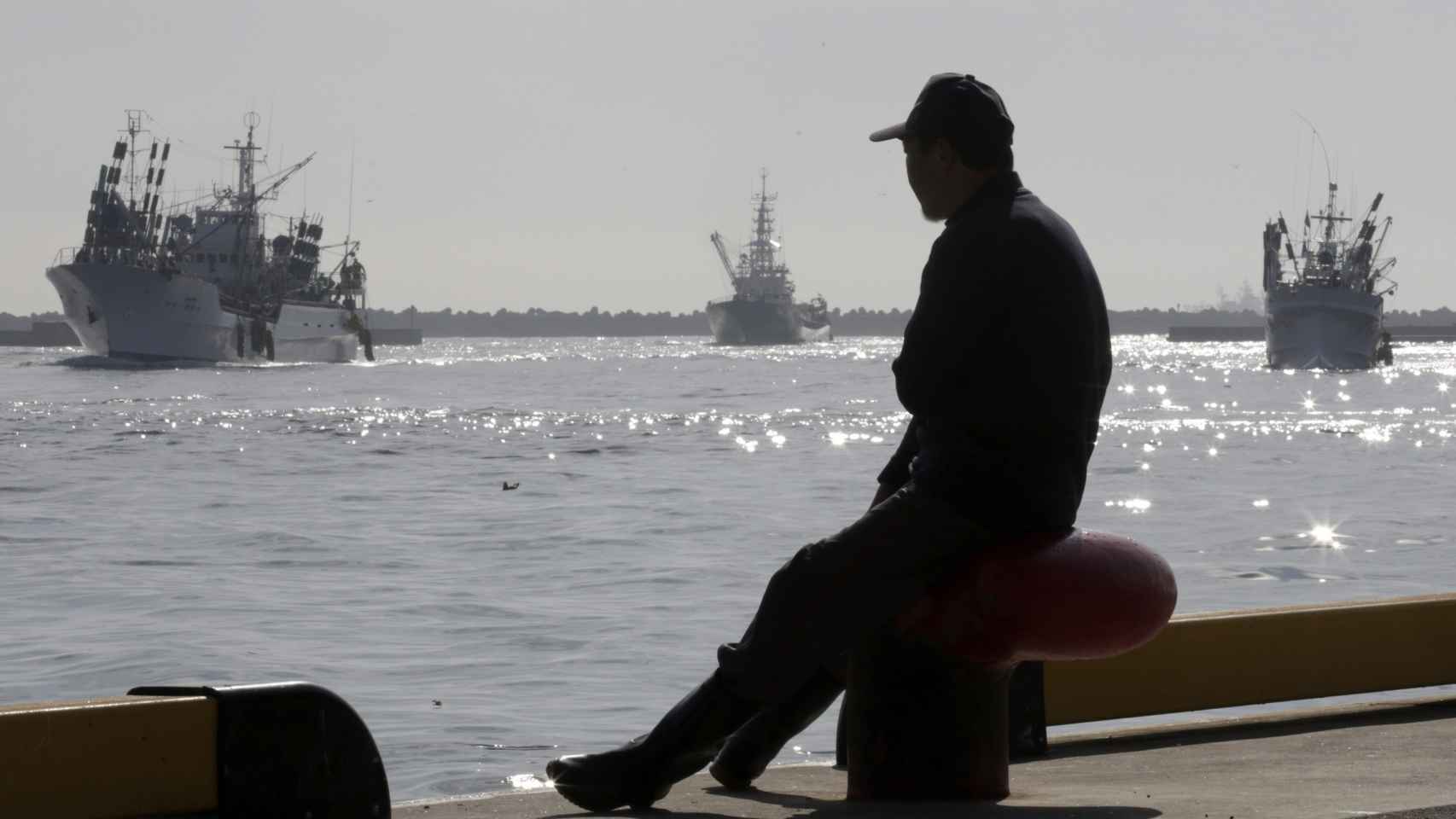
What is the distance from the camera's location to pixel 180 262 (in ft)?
309

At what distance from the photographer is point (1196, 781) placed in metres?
4.16

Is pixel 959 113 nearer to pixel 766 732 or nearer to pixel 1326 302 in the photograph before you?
pixel 766 732

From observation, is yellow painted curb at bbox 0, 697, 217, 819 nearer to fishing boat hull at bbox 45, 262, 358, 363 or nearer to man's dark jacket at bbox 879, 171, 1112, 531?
man's dark jacket at bbox 879, 171, 1112, 531

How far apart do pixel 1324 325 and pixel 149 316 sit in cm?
5180

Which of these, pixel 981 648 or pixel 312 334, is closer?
pixel 981 648

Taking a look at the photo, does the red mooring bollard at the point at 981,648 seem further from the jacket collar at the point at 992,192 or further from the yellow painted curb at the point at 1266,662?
the yellow painted curb at the point at 1266,662

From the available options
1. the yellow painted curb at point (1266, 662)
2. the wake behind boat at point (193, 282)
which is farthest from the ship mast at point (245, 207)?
the yellow painted curb at point (1266, 662)

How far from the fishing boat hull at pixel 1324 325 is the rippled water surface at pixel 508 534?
110ft

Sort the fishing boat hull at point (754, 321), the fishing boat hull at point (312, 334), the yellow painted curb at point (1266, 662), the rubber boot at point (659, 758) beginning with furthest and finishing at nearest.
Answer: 1. the fishing boat hull at point (754, 321)
2. the fishing boat hull at point (312, 334)
3. the yellow painted curb at point (1266, 662)
4. the rubber boot at point (659, 758)

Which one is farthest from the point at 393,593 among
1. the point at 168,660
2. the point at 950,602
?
the point at 950,602

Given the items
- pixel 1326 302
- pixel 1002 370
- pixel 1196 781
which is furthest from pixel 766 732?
pixel 1326 302

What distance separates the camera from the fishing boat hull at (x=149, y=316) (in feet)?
288

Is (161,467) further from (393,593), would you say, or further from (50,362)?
(50,362)

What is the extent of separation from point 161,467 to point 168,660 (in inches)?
848
